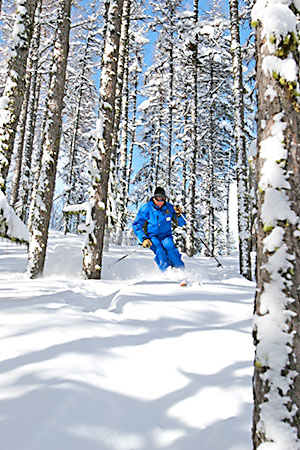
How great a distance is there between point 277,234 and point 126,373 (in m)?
1.58

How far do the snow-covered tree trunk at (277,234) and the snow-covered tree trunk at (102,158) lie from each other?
186 inches

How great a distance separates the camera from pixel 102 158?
6.07 metres

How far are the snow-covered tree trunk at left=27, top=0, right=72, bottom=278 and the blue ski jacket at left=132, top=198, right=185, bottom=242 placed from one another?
204 centimetres

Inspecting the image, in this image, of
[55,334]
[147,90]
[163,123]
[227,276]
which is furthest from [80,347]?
[147,90]

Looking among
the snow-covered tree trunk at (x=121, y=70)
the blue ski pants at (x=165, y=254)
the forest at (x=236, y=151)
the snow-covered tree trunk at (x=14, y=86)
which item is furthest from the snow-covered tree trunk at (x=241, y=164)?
the snow-covered tree trunk at (x=14, y=86)

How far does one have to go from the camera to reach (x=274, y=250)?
140cm

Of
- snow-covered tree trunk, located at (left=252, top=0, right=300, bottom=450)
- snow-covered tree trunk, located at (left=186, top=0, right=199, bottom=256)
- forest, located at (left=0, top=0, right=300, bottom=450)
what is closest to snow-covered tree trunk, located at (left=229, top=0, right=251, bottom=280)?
forest, located at (left=0, top=0, right=300, bottom=450)

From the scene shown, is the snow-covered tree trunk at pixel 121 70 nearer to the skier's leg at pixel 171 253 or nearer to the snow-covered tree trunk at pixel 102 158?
the snow-covered tree trunk at pixel 102 158

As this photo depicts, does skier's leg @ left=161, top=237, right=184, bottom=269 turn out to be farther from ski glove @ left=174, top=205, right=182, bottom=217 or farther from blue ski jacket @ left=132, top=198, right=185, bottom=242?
ski glove @ left=174, top=205, right=182, bottom=217

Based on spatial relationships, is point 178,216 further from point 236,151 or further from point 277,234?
point 277,234

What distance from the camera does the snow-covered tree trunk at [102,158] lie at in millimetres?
5941

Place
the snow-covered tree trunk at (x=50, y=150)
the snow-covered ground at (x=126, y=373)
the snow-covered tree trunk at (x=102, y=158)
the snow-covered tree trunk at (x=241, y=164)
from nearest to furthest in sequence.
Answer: the snow-covered ground at (x=126, y=373), the snow-covered tree trunk at (x=102, y=158), the snow-covered tree trunk at (x=50, y=150), the snow-covered tree trunk at (x=241, y=164)

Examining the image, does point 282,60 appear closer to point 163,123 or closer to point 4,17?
point 4,17

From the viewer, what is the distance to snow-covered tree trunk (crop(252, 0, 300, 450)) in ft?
4.25
